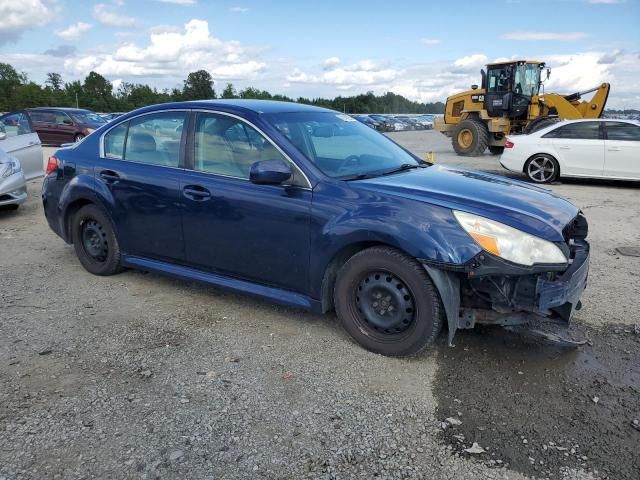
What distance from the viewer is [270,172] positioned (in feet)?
12.3

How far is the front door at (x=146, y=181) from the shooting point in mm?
4504

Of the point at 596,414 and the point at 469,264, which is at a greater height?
the point at 469,264

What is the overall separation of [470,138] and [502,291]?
1584cm

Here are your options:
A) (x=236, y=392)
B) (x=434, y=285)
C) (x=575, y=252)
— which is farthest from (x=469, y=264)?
(x=236, y=392)

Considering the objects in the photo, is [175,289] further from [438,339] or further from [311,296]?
[438,339]

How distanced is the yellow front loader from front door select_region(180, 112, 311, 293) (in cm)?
1335

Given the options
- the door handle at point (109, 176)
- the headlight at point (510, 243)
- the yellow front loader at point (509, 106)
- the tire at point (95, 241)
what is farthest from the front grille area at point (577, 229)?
the yellow front loader at point (509, 106)

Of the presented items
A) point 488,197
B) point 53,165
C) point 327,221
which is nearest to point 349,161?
point 327,221

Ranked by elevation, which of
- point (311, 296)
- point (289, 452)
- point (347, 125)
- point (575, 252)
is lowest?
point (289, 452)

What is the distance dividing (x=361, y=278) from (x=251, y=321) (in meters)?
1.10

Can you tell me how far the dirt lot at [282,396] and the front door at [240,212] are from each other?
1.57 feet

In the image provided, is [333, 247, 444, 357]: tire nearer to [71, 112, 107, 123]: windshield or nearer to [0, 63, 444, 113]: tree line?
[71, 112, 107, 123]: windshield

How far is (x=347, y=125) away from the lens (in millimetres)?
4773

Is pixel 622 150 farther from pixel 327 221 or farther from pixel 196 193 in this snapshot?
pixel 196 193
